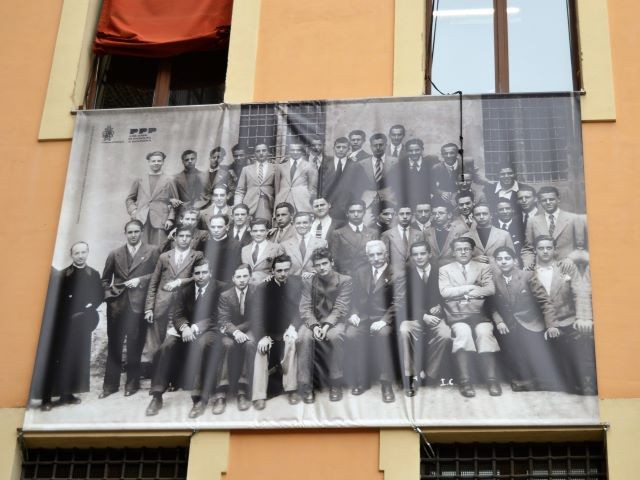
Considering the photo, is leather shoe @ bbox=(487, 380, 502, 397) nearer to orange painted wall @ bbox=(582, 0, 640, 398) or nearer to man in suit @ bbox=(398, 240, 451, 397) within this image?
man in suit @ bbox=(398, 240, 451, 397)

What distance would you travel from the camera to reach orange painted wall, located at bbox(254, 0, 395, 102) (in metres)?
11.2

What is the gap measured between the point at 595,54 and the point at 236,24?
11.5ft

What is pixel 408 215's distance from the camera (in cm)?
1047

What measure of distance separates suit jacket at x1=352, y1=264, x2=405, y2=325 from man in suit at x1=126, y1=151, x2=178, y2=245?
74.8 inches

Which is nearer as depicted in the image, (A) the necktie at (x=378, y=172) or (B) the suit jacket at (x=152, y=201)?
(A) the necktie at (x=378, y=172)

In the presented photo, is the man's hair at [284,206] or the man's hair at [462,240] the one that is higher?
the man's hair at [284,206]

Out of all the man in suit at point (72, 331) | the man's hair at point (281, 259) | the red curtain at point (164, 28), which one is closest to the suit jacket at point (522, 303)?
the man's hair at point (281, 259)

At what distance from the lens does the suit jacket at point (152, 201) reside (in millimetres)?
10852

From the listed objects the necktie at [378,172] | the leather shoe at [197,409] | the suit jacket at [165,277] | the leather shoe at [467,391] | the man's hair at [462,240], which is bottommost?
the leather shoe at [197,409]

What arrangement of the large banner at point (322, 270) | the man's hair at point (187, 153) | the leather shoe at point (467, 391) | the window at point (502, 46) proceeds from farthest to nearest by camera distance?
the window at point (502, 46) < the man's hair at point (187, 153) < the large banner at point (322, 270) < the leather shoe at point (467, 391)

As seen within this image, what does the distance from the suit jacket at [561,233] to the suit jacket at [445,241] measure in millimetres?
581

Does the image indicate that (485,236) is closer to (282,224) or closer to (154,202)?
(282,224)

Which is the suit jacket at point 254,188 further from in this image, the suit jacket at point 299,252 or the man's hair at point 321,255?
the man's hair at point 321,255

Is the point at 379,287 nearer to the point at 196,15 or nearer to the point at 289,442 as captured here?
the point at 289,442
